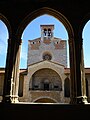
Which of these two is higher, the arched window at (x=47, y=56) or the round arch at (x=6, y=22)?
the arched window at (x=47, y=56)

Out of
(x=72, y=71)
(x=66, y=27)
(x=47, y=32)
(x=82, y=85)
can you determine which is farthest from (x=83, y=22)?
(x=47, y=32)

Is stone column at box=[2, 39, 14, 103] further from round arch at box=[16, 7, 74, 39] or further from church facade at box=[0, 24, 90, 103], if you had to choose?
church facade at box=[0, 24, 90, 103]

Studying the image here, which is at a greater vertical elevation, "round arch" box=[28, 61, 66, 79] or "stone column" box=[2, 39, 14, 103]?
"round arch" box=[28, 61, 66, 79]

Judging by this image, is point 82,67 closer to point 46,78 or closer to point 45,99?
point 45,99

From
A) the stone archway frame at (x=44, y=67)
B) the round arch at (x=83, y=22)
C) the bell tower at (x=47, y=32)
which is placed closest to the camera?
the round arch at (x=83, y=22)

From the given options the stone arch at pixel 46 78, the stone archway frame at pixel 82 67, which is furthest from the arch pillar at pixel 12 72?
the stone arch at pixel 46 78

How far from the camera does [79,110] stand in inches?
135

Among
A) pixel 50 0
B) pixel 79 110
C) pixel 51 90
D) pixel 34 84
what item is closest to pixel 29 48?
pixel 34 84

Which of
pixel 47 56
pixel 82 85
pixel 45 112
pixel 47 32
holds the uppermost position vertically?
pixel 47 32

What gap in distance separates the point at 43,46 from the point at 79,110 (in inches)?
849

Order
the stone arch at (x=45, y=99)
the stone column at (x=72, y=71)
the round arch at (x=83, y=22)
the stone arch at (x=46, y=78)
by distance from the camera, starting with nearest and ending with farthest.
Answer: the stone column at (x=72, y=71) → the round arch at (x=83, y=22) → the stone arch at (x=45, y=99) → the stone arch at (x=46, y=78)

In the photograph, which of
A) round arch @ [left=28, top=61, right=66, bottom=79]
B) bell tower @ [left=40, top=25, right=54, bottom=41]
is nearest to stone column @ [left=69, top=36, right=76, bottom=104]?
round arch @ [left=28, top=61, right=66, bottom=79]

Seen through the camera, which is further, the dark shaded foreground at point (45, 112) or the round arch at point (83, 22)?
the round arch at point (83, 22)

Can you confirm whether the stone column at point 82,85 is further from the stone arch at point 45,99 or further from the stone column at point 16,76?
the stone arch at point 45,99
